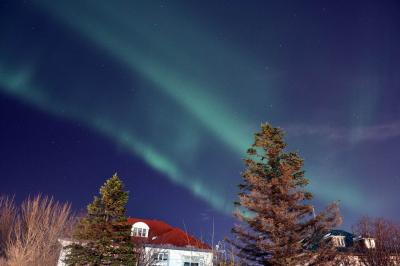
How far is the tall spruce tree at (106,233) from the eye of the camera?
24.0 m

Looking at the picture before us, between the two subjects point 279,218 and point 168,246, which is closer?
point 279,218

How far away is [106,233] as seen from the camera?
2462 centimetres

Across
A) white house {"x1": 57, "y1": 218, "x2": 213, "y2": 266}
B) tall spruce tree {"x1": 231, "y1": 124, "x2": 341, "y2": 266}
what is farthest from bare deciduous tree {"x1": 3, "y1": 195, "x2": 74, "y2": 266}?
tall spruce tree {"x1": 231, "y1": 124, "x2": 341, "y2": 266}

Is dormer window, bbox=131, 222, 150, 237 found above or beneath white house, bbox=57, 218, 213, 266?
above

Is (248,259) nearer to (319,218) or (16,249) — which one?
(319,218)

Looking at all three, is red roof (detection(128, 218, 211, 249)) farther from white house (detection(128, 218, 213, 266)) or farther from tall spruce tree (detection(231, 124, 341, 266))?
tall spruce tree (detection(231, 124, 341, 266))

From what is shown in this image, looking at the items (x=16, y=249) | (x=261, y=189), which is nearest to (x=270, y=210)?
(x=261, y=189)

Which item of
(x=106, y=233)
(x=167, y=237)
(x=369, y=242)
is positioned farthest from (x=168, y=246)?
(x=369, y=242)

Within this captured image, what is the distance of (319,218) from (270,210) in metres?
3.98

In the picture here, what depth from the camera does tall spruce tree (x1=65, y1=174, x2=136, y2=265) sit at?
24016 millimetres

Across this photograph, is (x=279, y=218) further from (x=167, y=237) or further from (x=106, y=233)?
(x=167, y=237)

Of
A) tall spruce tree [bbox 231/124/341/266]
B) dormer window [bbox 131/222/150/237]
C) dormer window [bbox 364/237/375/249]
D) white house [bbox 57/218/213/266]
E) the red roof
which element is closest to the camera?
tall spruce tree [bbox 231/124/341/266]

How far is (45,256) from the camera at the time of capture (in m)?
32.9

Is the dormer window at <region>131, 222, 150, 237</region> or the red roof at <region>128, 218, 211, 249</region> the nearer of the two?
the red roof at <region>128, 218, 211, 249</region>
